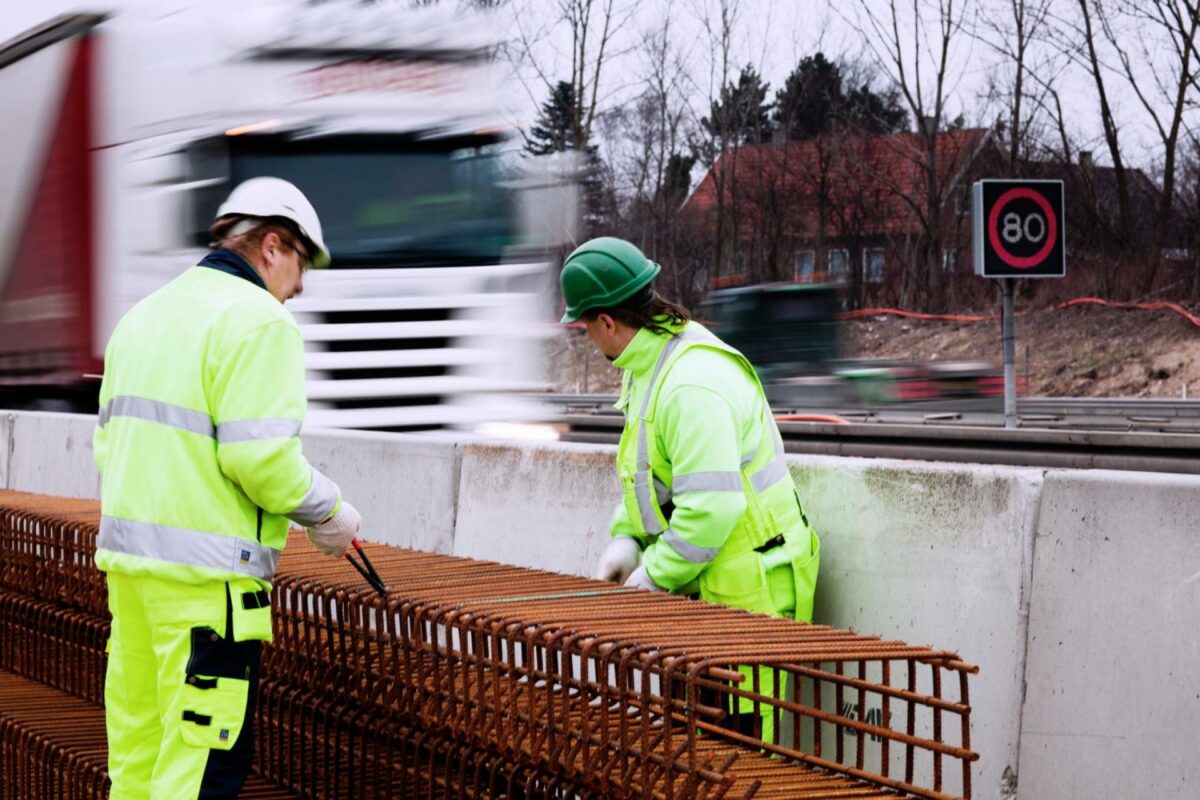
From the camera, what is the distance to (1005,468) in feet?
15.7

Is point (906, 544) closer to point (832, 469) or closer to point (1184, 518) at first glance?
point (832, 469)

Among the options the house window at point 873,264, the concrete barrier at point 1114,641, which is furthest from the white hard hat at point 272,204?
the house window at point 873,264

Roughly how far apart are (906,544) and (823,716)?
1.15 metres

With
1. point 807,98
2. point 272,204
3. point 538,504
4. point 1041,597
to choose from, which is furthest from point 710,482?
point 807,98

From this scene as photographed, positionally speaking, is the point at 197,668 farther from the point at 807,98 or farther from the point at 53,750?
the point at 807,98

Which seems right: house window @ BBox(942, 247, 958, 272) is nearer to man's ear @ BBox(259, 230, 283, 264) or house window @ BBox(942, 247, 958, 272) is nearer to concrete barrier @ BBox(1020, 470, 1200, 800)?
concrete barrier @ BBox(1020, 470, 1200, 800)

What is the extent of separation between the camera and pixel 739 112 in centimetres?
5372

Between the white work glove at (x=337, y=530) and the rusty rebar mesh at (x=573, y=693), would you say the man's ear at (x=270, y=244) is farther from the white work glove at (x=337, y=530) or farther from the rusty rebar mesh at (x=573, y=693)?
the rusty rebar mesh at (x=573, y=693)

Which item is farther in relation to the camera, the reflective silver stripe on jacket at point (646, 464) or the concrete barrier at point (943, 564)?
the reflective silver stripe on jacket at point (646, 464)

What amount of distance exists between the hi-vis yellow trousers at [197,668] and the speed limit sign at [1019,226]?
357 inches

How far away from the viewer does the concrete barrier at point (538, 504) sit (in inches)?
253

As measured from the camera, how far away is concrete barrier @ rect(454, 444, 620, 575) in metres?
6.42

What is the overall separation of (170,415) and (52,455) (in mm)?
7937

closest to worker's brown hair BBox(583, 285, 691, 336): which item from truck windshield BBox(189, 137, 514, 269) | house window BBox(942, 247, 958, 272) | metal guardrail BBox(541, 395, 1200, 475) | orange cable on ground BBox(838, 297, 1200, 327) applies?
metal guardrail BBox(541, 395, 1200, 475)
